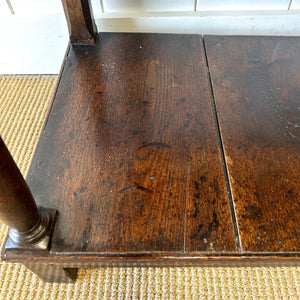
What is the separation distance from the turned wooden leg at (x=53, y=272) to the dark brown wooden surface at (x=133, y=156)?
0.40 feet

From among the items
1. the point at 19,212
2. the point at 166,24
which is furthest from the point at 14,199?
the point at 166,24

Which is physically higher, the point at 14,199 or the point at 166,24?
the point at 166,24

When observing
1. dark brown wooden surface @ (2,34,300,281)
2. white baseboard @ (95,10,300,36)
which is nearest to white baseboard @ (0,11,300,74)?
white baseboard @ (95,10,300,36)

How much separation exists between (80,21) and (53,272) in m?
0.57

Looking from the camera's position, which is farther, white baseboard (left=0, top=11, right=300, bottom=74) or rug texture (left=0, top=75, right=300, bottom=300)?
white baseboard (left=0, top=11, right=300, bottom=74)

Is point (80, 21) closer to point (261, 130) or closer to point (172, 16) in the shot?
point (172, 16)

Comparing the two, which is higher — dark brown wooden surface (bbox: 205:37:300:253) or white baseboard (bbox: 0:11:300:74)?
white baseboard (bbox: 0:11:300:74)

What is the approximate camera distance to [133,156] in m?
0.62

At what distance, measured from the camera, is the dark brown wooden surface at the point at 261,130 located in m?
0.54

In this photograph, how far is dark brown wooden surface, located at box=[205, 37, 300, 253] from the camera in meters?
0.54

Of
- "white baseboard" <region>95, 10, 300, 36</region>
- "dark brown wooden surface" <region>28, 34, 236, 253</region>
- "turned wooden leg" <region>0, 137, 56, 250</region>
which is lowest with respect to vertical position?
"turned wooden leg" <region>0, 137, 56, 250</region>

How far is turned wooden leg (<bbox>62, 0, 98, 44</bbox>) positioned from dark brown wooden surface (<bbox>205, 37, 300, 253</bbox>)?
295 mm

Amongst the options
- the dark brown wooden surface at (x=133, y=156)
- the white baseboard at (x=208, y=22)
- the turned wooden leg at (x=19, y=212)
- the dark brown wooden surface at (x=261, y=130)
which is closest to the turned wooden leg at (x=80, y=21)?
the dark brown wooden surface at (x=133, y=156)

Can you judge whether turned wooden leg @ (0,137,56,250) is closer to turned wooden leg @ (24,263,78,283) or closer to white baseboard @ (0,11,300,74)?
turned wooden leg @ (24,263,78,283)
